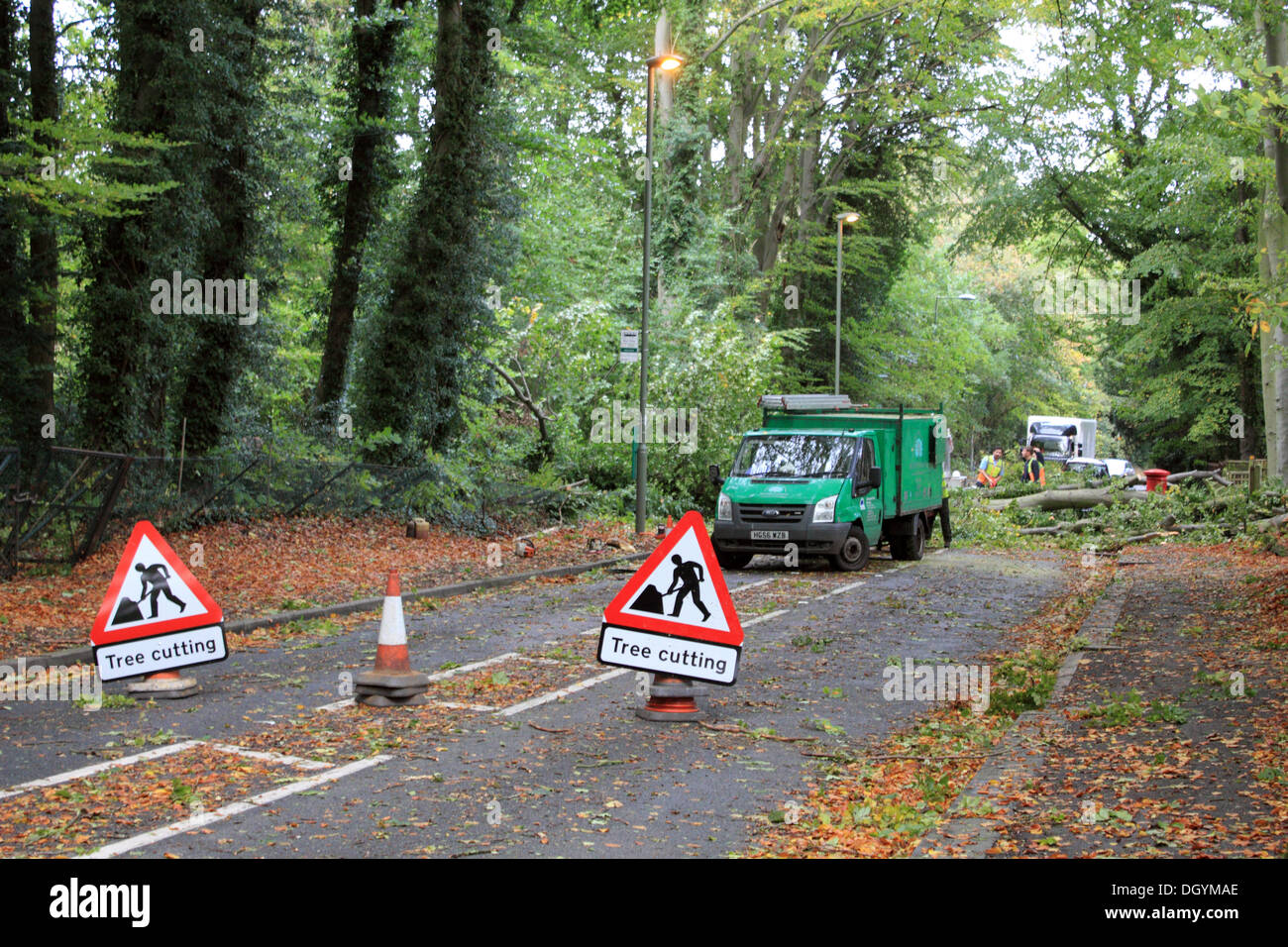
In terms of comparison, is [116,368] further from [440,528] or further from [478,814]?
[478,814]

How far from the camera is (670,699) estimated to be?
340 inches

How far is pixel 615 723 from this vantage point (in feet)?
27.7

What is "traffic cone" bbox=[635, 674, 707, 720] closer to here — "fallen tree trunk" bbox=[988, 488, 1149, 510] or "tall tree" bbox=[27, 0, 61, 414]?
"tall tree" bbox=[27, 0, 61, 414]

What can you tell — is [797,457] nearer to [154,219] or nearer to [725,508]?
[725,508]

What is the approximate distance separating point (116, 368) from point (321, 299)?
26.3 ft

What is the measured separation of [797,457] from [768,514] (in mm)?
1501

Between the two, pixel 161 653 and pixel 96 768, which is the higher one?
pixel 161 653

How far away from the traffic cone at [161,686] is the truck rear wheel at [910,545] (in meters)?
15.6

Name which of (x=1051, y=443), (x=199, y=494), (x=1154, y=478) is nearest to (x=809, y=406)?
(x=199, y=494)
